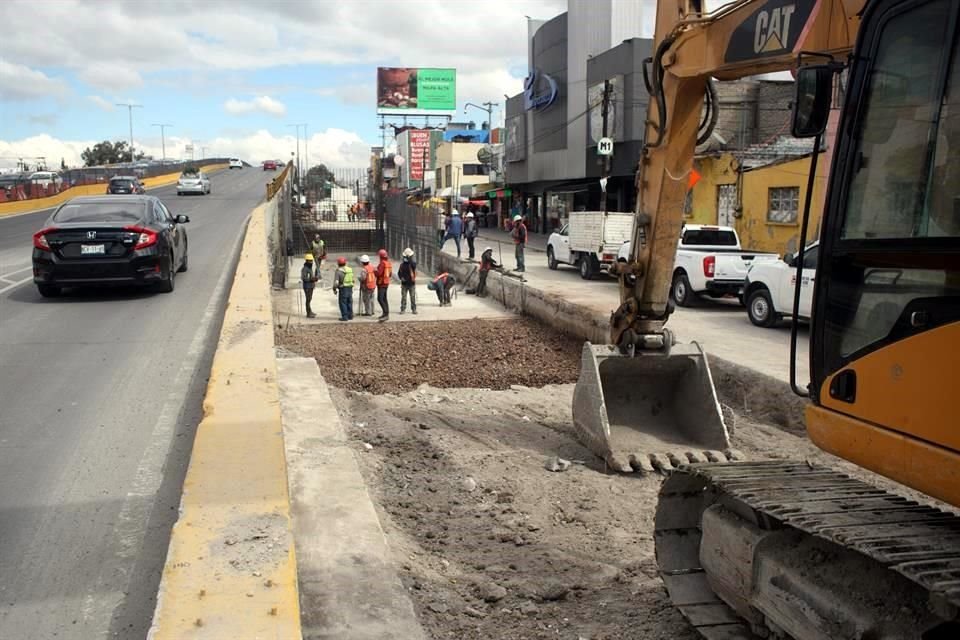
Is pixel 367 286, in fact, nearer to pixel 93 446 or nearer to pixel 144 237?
pixel 144 237

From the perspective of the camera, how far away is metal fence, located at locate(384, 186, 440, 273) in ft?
105

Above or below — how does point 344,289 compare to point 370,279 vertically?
below

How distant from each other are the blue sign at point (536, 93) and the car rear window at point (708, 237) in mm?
21421

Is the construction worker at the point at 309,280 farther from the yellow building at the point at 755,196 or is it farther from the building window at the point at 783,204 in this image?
the building window at the point at 783,204

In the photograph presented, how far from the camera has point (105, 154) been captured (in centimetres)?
11500

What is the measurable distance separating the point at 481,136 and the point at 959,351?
8344 cm

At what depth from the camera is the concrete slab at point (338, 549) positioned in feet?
14.4

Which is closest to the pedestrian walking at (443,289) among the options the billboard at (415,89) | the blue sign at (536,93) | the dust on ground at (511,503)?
the dust on ground at (511,503)

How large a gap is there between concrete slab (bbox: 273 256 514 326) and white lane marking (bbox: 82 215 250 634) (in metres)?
12.2

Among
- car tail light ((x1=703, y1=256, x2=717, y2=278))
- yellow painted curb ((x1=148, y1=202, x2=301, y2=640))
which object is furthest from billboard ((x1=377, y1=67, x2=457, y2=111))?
yellow painted curb ((x1=148, y1=202, x2=301, y2=640))

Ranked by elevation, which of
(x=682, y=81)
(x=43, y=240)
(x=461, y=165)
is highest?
(x=461, y=165)

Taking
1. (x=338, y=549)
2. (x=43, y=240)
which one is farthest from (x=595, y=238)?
(x=338, y=549)

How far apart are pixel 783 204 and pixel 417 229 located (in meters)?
14.1

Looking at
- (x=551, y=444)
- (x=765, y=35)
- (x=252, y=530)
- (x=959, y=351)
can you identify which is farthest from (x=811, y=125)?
(x=551, y=444)
